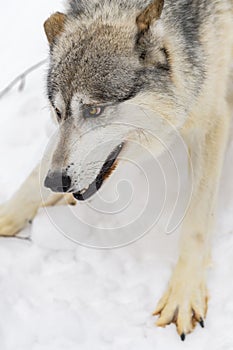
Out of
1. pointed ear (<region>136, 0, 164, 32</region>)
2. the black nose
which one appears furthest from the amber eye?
pointed ear (<region>136, 0, 164, 32</region>)

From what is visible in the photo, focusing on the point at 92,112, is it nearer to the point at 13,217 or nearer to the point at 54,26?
the point at 54,26

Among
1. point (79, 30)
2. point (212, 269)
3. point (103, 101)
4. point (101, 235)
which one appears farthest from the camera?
point (101, 235)

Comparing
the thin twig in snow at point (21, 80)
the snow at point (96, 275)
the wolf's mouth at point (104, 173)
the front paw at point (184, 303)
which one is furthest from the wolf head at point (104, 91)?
the thin twig in snow at point (21, 80)

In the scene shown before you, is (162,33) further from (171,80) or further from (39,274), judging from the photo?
(39,274)

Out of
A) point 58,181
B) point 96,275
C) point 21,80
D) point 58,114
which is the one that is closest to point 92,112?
point 58,114

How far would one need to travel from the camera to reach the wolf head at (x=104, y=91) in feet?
12.1

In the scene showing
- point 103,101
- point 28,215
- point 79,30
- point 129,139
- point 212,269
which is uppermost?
point 79,30

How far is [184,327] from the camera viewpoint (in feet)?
13.2

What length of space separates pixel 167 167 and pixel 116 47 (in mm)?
1316

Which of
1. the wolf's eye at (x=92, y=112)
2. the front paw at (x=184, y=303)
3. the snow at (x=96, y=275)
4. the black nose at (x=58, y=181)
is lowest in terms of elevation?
the front paw at (x=184, y=303)

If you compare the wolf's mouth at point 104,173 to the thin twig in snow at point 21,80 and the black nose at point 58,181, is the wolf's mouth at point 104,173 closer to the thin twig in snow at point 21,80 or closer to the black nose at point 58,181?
the black nose at point 58,181

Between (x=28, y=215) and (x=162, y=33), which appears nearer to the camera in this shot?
(x=162, y=33)

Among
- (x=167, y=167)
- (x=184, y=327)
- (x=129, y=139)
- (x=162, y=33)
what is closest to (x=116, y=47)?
(x=162, y=33)

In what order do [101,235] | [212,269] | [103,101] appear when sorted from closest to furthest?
1. [103,101]
2. [212,269]
3. [101,235]
